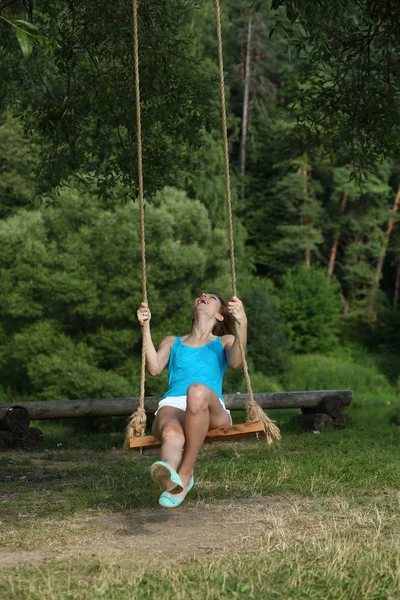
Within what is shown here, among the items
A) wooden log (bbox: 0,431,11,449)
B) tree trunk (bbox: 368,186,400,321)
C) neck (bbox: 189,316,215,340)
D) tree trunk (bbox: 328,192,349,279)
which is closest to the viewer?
neck (bbox: 189,316,215,340)

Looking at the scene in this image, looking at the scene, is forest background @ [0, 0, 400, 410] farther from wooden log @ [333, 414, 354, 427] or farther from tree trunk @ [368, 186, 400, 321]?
wooden log @ [333, 414, 354, 427]

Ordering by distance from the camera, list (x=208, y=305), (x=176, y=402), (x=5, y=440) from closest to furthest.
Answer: (x=176, y=402)
(x=208, y=305)
(x=5, y=440)

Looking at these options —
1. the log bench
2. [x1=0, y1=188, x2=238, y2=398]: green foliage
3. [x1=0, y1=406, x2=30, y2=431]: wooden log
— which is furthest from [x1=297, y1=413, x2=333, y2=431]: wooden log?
[x1=0, y1=188, x2=238, y2=398]: green foliage

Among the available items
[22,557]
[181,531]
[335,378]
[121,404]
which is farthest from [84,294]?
[22,557]

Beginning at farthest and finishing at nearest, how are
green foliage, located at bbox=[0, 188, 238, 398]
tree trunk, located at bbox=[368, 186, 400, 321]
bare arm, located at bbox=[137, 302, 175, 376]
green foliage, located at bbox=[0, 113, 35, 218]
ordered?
tree trunk, located at bbox=[368, 186, 400, 321] < green foliage, located at bbox=[0, 113, 35, 218] < green foliage, located at bbox=[0, 188, 238, 398] < bare arm, located at bbox=[137, 302, 175, 376]

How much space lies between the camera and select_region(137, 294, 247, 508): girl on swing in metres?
6.20

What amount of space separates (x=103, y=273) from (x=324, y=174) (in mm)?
21243

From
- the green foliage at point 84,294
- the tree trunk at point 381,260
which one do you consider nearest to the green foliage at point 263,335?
the green foliage at point 84,294

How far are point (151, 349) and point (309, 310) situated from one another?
1425 inches

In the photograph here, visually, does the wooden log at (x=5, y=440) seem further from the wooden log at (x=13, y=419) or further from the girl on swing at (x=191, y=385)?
the girl on swing at (x=191, y=385)

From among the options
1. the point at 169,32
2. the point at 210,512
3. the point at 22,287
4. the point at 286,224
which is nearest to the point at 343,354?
the point at 286,224

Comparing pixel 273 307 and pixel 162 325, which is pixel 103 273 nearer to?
pixel 162 325

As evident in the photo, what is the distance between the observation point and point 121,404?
13406mm

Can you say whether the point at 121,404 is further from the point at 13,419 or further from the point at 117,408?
the point at 13,419
